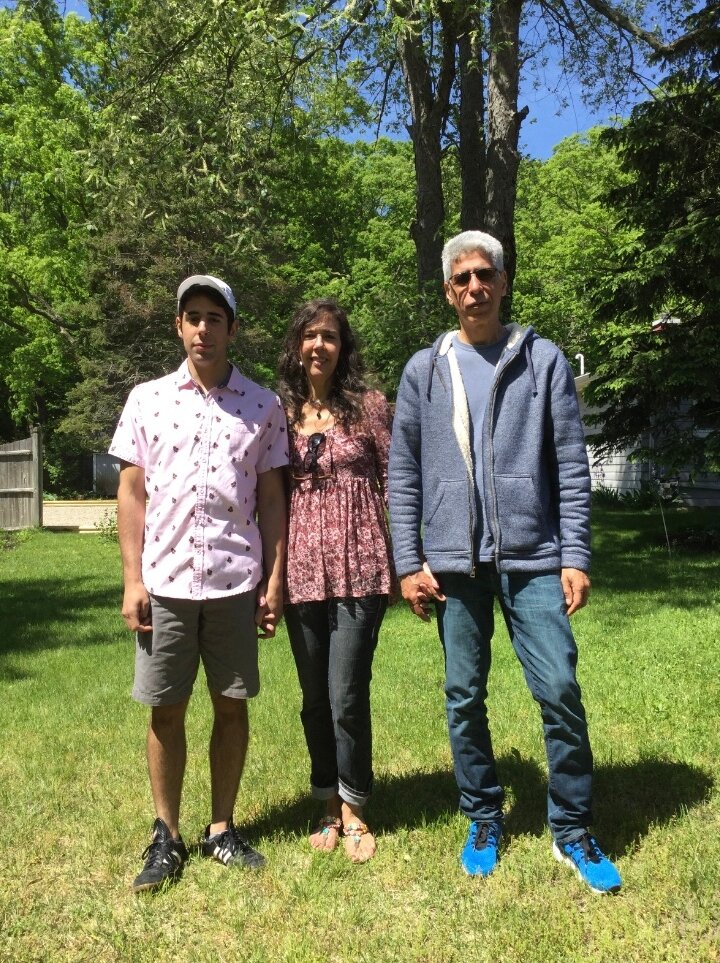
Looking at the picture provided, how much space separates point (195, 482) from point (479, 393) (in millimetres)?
1103

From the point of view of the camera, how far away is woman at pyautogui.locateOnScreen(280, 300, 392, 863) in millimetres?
3393

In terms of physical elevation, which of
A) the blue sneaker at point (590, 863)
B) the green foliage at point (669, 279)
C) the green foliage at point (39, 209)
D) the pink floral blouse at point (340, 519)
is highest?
the green foliage at point (39, 209)

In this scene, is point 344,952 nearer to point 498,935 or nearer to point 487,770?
point 498,935

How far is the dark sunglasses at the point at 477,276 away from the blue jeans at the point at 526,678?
105 cm

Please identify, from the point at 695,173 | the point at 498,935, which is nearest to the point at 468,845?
the point at 498,935

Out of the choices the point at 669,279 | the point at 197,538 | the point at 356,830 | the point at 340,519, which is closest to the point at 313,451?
the point at 340,519

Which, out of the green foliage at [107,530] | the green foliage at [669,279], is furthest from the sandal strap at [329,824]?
the green foliage at [107,530]

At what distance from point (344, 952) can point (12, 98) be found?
29445mm

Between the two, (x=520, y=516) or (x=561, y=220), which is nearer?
(x=520, y=516)

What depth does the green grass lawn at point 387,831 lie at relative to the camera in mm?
2842

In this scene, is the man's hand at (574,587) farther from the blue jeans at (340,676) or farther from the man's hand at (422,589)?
the blue jeans at (340,676)

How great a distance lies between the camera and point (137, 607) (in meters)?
3.19

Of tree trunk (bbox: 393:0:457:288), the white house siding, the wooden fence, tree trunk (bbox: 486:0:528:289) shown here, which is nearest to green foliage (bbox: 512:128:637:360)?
the white house siding

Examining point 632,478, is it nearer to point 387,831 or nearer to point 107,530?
point 107,530
